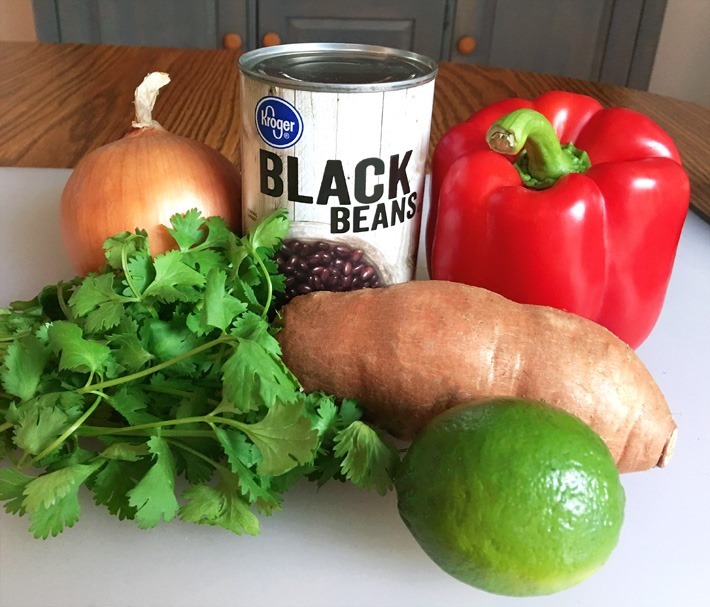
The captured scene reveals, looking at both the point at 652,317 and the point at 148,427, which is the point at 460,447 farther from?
the point at 652,317

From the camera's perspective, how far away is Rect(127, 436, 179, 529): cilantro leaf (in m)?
0.54

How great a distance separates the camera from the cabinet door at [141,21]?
2207 mm

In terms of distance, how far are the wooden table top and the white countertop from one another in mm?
667

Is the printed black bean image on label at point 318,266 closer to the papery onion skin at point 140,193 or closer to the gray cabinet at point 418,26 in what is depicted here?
the papery onion skin at point 140,193

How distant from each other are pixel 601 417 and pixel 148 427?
1.19ft

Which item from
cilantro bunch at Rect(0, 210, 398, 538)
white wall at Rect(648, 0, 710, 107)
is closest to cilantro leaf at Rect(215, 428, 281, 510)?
cilantro bunch at Rect(0, 210, 398, 538)

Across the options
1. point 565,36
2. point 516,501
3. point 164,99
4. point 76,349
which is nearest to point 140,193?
point 76,349

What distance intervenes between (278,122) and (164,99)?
0.86 meters

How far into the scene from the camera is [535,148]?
79 cm

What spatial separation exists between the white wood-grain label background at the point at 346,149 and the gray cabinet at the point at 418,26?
1.64m

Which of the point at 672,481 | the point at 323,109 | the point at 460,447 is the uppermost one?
the point at 323,109

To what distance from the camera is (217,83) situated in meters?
1.55

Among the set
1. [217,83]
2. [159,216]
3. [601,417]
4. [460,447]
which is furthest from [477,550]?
[217,83]

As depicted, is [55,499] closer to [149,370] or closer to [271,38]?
[149,370]
